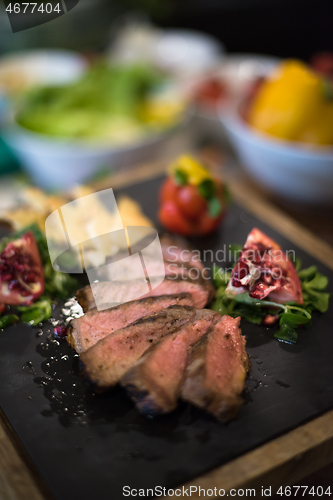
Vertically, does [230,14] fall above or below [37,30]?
below

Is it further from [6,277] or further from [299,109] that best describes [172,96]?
[6,277]

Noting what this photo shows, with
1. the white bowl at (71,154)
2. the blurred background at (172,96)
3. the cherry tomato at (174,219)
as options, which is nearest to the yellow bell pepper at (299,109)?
the blurred background at (172,96)

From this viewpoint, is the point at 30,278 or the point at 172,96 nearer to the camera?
the point at 30,278

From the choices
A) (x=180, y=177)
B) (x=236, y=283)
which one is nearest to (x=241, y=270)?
(x=236, y=283)

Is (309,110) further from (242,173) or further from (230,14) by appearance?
(230,14)

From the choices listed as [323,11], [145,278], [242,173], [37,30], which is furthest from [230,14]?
[145,278]

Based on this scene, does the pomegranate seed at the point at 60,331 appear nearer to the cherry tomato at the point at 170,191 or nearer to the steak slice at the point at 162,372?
the steak slice at the point at 162,372
